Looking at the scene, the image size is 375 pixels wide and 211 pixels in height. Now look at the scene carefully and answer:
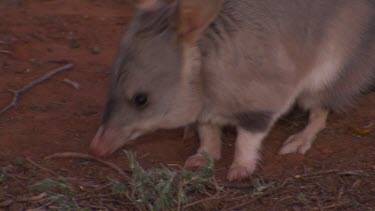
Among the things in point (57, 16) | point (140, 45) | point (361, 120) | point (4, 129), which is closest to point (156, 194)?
point (140, 45)

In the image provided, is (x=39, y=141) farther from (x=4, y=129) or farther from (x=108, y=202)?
(x=108, y=202)

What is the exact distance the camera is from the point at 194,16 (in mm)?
3936

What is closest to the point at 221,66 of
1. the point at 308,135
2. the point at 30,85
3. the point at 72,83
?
the point at 308,135

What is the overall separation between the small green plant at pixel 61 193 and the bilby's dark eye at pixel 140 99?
656 millimetres

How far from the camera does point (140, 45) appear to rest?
4.02 metres

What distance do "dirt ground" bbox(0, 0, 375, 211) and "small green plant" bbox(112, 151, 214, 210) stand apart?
0.12m

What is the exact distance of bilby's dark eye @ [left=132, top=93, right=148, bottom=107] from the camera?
404 cm

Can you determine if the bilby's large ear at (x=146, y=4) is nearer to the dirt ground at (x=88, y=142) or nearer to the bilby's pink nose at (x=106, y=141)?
the bilby's pink nose at (x=106, y=141)

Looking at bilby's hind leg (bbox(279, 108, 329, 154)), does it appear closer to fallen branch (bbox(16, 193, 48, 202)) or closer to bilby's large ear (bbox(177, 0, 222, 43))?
bilby's large ear (bbox(177, 0, 222, 43))

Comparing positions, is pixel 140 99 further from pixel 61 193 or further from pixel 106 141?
pixel 61 193

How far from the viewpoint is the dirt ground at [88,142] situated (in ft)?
12.9

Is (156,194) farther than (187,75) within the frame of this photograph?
No

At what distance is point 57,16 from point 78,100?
95.6 inches

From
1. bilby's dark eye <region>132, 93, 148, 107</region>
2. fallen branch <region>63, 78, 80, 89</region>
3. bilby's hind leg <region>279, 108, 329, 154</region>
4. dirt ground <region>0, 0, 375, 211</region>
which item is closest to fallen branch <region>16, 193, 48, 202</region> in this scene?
dirt ground <region>0, 0, 375, 211</region>
